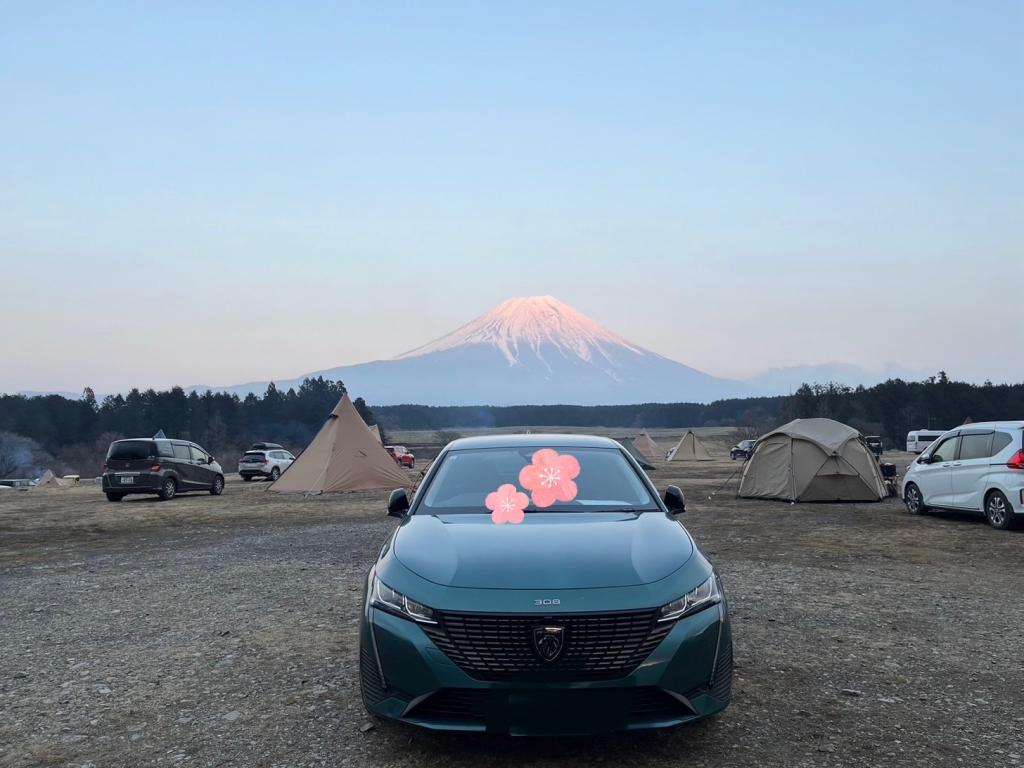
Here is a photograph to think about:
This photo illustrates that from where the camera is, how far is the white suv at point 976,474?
13.1 meters

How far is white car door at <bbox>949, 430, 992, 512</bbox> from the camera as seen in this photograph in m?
13.9

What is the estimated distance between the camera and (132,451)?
74.3 ft

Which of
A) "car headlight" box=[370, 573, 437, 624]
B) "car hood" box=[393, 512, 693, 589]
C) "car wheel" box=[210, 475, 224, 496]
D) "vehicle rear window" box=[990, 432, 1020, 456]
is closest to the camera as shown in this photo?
"car headlight" box=[370, 573, 437, 624]

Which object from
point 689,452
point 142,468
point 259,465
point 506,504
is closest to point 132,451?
point 142,468

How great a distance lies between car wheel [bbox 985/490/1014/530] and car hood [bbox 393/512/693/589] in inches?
425

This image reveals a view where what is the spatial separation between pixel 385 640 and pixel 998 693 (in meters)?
3.78

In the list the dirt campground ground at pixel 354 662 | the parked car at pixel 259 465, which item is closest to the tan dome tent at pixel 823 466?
the dirt campground ground at pixel 354 662

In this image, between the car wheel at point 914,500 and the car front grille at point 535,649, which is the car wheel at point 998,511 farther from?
the car front grille at point 535,649

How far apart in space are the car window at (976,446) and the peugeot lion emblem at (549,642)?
12.6m

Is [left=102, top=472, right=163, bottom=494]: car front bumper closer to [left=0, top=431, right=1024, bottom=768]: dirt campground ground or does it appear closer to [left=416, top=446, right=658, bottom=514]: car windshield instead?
[left=0, top=431, right=1024, bottom=768]: dirt campground ground

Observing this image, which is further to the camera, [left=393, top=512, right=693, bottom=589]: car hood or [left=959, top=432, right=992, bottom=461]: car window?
[left=959, top=432, right=992, bottom=461]: car window

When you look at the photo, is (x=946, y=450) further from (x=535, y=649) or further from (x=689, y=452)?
(x=689, y=452)

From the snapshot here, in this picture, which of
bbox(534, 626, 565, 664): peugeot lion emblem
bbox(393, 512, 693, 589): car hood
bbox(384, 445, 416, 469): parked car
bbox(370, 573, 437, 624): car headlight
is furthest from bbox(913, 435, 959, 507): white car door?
bbox(384, 445, 416, 469): parked car

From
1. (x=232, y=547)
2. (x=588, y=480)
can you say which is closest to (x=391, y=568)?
(x=588, y=480)
